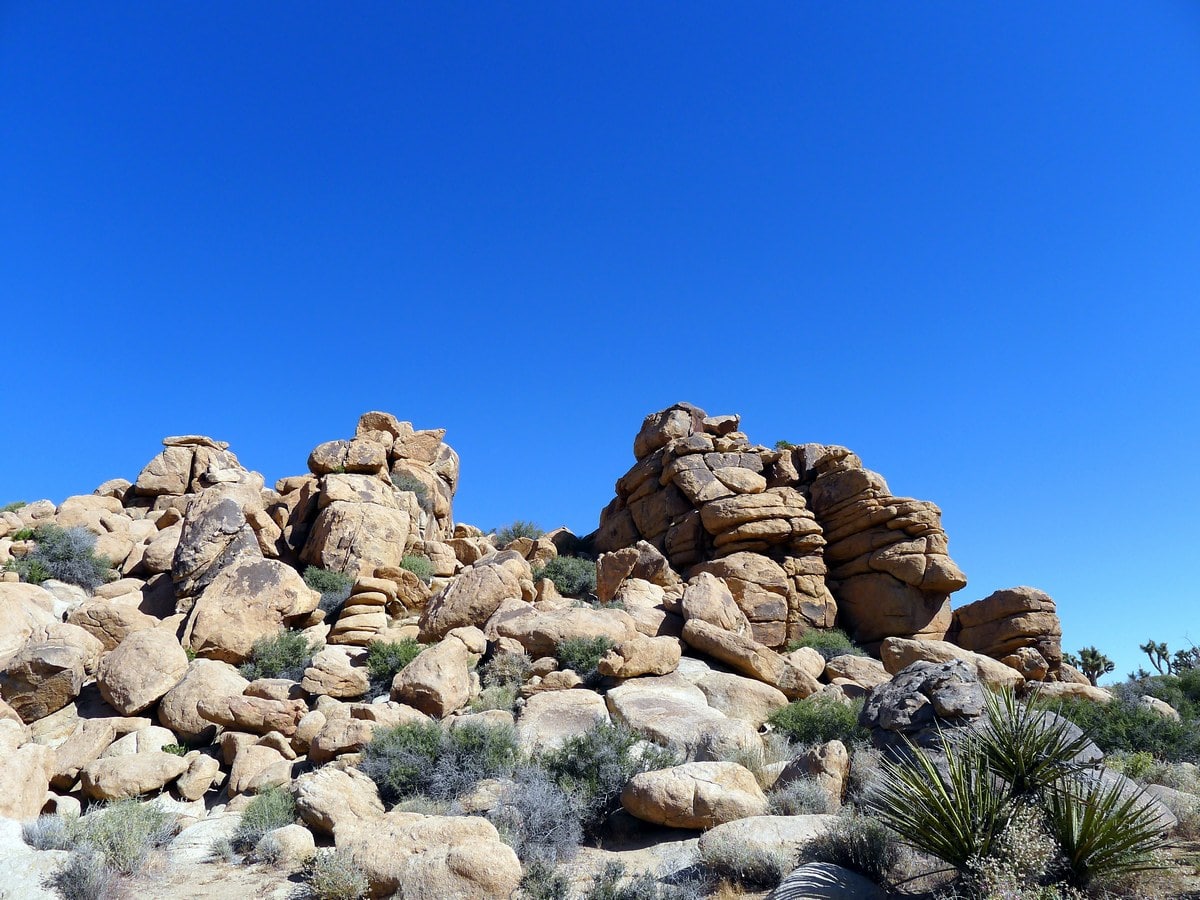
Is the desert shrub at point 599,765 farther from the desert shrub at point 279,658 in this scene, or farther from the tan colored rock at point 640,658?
the desert shrub at point 279,658

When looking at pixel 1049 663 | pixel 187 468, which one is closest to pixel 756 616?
pixel 1049 663

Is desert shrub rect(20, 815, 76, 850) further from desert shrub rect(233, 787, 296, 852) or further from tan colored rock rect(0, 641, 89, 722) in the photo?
tan colored rock rect(0, 641, 89, 722)

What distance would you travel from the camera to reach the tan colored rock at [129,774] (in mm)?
11469

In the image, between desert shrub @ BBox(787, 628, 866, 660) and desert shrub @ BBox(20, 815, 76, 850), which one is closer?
desert shrub @ BBox(20, 815, 76, 850)

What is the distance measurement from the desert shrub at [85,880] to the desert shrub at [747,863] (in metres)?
6.38

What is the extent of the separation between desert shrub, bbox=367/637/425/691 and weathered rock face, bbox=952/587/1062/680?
18191 millimetres

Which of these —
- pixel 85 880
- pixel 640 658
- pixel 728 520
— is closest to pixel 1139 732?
pixel 640 658

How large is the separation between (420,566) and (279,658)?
874 centimetres

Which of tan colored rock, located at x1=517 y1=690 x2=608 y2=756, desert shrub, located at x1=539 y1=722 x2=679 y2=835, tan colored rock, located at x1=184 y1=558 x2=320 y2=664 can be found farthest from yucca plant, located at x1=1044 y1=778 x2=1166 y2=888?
tan colored rock, located at x1=184 y1=558 x2=320 y2=664

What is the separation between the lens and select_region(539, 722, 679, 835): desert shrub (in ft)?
33.2

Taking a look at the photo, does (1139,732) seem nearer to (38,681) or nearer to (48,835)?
(48,835)

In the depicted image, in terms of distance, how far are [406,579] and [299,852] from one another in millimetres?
13137

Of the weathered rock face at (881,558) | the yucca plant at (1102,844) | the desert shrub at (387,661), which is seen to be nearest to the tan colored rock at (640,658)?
the desert shrub at (387,661)

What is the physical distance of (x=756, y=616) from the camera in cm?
2419
